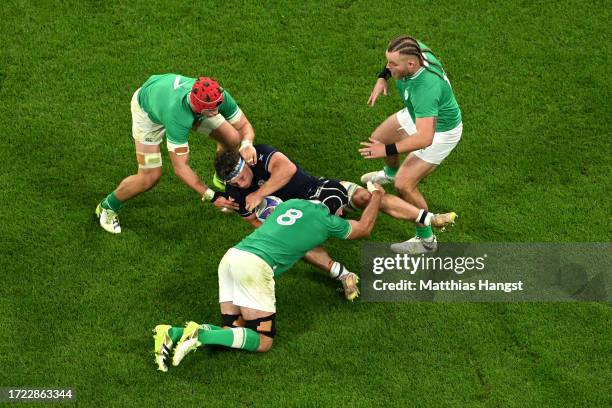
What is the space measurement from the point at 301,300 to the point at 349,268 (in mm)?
826

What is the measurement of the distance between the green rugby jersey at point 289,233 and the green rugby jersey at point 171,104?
1.41m

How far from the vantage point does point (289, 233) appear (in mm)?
10914

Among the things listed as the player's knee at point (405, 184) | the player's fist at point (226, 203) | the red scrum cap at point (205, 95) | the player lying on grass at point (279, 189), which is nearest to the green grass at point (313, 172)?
the player's knee at point (405, 184)

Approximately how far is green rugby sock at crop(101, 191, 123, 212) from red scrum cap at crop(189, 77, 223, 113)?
1845 mm

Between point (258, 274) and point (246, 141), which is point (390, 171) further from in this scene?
point (258, 274)

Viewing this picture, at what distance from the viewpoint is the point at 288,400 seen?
1051 cm

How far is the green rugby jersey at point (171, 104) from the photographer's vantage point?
11.4 metres

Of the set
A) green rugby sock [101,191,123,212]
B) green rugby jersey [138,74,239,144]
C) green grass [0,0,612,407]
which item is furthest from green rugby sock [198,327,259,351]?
green rugby sock [101,191,123,212]

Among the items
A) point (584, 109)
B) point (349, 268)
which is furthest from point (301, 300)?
point (584, 109)

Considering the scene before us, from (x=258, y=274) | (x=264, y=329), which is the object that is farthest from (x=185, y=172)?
(x=264, y=329)

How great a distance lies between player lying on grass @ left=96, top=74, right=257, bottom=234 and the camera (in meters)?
11.4

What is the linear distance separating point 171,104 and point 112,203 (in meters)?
1.71

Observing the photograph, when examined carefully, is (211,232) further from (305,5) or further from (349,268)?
(305,5)

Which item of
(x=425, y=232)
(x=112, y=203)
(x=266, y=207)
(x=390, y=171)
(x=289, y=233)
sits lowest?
(x=289, y=233)
